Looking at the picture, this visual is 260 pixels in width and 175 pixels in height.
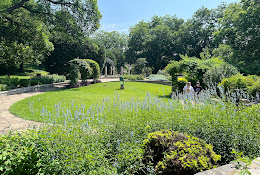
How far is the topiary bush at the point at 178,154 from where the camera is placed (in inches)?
87.5

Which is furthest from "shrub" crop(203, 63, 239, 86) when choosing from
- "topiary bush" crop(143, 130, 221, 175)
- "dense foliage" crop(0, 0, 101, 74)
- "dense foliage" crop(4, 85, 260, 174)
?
"dense foliage" crop(0, 0, 101, 74)

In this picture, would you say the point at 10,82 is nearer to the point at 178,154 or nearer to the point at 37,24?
the point at 37,24

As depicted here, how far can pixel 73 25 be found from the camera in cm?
1534

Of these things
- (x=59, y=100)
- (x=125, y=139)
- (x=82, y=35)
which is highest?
(x=82, y=35)

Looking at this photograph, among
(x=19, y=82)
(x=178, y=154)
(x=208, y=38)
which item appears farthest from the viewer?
(x=208, y=38)

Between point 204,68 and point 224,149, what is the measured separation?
10.4 metres

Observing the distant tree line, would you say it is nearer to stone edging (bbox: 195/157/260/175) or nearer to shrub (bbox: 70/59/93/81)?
shrub (bbox: 70/59/93/81)

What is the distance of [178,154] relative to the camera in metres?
2.42

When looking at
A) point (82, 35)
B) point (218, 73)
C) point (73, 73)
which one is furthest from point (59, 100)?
point (218, 73)

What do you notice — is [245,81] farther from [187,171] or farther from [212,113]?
[187,171]

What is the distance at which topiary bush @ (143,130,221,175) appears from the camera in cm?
222

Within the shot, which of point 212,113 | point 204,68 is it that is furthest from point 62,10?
point 212,113

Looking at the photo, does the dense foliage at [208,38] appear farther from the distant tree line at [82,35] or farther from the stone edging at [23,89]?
the stone edging at [23,89]

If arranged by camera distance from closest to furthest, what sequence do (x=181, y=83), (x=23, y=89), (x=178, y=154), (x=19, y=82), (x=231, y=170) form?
(x=231, y=170)
(x=178, y=154)
(x=181, y=83)
(x=23, y=89)
(x=19, y=82)
